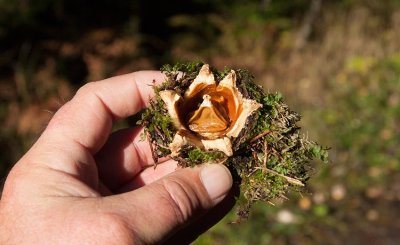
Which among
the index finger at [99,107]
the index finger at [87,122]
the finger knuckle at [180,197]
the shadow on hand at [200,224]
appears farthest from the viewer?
the shadow on hand at [200,224]

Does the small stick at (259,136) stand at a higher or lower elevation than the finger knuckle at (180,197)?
higher

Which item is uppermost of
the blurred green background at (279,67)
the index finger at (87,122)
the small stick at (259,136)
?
the small stick at (259,136)

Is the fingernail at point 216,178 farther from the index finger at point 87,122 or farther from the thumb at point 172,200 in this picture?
the index finger at point 87,122

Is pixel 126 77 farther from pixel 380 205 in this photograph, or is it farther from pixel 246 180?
pixel 380 205

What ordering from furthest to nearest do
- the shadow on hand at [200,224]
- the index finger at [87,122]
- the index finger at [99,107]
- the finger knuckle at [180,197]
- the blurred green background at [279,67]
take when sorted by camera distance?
A: 1. the blurred green background at [279,67]
2. the shadow on hand at [200,224]
3. the index finger at [99,107]
4. the index finger at [87,122]
5. the finger knuckle at [180,197]

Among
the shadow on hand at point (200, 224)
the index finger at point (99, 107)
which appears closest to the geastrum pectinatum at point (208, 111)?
the index finger at point (99, 107)

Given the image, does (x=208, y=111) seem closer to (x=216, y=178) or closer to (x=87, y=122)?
(x=216, y=178)

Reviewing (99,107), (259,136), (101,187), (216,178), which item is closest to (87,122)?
(99,107)
